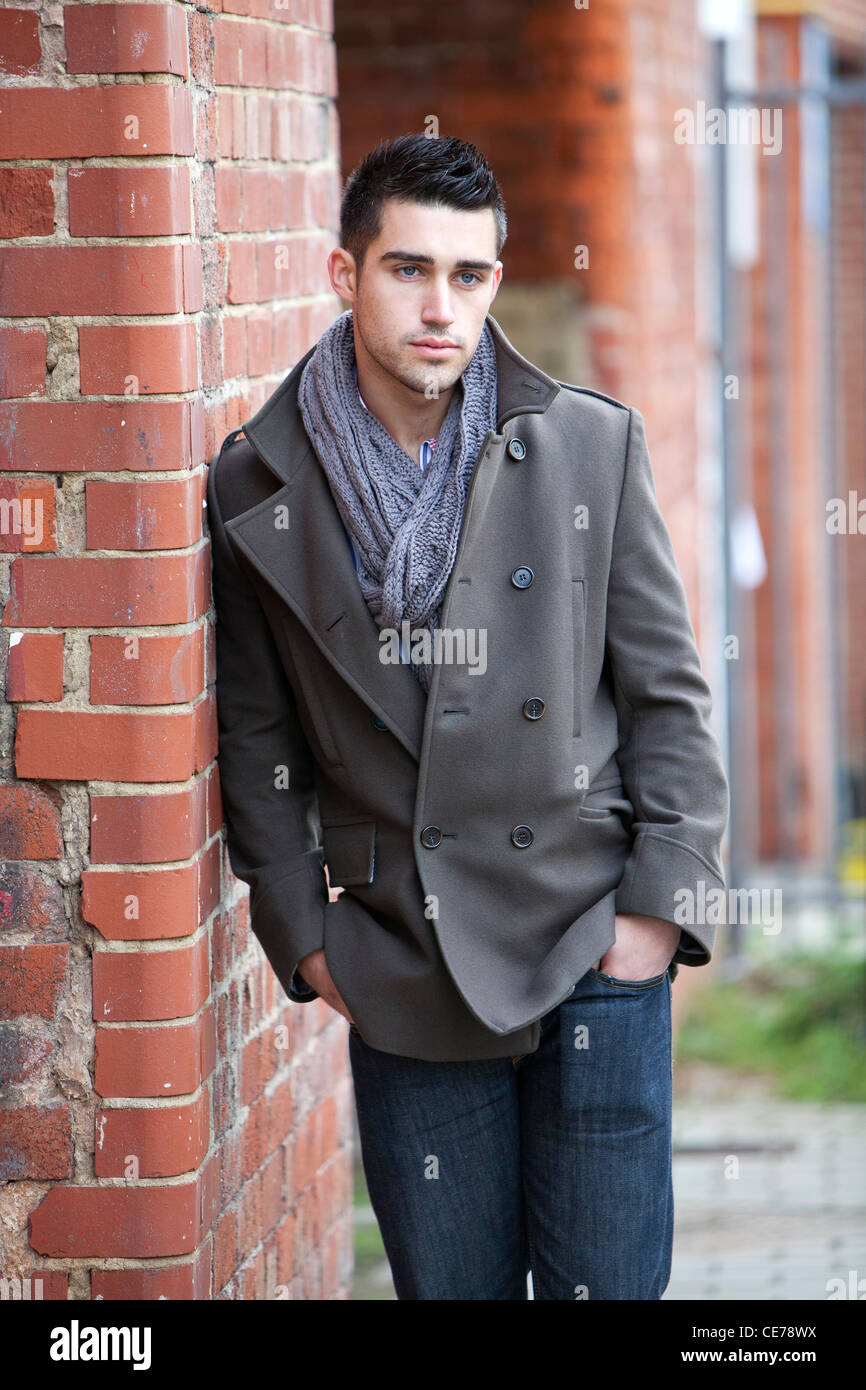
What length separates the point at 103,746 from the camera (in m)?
2.28

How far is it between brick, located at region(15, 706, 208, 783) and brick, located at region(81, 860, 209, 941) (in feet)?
0.42

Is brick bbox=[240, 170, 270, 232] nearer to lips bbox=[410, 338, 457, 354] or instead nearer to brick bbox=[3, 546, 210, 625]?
lips bbox=[410, 338, 457, 354]

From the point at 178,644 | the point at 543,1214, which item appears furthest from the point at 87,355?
the point at 543,1214

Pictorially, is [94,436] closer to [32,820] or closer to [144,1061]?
[32,820]

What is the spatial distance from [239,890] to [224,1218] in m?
0.48

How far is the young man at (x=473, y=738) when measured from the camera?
2.29 m

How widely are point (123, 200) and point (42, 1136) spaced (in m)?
1.23

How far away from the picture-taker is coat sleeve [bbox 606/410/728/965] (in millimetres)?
2350

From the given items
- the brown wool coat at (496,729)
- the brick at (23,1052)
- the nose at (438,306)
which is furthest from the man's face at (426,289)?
the brick at (23,1052)

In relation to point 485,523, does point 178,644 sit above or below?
below

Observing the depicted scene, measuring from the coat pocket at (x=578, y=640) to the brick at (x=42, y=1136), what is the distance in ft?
2.84

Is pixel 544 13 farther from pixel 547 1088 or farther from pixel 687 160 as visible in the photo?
pixel 547 1088

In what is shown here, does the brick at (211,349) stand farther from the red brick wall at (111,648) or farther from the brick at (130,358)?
the brick at (130,358)

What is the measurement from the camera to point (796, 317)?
8.95 m
